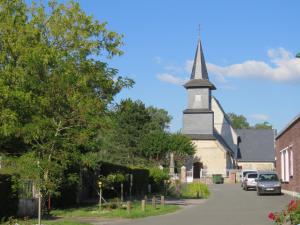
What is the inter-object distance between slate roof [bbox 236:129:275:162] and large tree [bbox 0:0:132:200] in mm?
75646

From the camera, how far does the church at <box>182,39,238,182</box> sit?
86562 millimetres

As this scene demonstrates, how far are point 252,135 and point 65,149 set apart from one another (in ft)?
296

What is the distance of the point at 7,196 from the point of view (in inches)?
781

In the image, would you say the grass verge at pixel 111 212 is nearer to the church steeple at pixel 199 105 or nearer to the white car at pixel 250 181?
the white car at pixel 250 181

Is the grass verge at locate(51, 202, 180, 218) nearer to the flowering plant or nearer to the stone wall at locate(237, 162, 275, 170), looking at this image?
the flowering plant

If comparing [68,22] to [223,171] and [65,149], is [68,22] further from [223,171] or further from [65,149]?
[223,171]

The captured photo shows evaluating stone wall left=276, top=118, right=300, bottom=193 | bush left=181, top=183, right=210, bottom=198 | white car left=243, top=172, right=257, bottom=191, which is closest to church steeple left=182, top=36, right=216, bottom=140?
white car left=243, top=172, right=257, bottom=191

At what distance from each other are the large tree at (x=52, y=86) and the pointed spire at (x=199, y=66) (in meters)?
63.4

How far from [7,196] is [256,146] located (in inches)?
3409

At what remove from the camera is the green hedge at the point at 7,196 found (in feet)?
Answer: 63.9

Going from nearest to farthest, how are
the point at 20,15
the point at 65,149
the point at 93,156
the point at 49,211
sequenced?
the point at 65,149 → the point at 93,156 → the point at 49,211 → the point at 20,15

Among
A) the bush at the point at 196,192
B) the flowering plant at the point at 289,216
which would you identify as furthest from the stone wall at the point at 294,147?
the flowering plant at the point at 289,216

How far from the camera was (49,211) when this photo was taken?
899 inches

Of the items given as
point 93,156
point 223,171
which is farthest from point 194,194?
point 223,171
